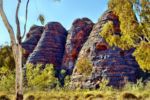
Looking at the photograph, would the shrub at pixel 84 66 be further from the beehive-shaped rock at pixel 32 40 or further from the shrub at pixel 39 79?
the beehive-shaped rock at pixel 32 40

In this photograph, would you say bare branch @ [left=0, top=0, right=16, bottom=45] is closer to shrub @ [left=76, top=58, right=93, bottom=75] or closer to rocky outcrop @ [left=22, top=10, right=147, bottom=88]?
rocky outcrop @ [left=22, top=10, right=147, bottom=88]

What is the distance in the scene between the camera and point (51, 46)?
89375 millimetres

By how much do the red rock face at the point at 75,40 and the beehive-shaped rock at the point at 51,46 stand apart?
11.0 feet

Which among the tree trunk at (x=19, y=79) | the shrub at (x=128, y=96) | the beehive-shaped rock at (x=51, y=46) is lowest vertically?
the shrub at (x=128, y=96)

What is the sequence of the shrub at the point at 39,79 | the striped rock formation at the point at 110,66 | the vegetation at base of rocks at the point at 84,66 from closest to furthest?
1. the vegetation at base of rocks at the point at 84,66
2. the striped rock formation at the point at 110,66
3. the shrub at the point at 39,79

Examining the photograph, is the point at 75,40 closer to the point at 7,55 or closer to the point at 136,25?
the point at 7,55

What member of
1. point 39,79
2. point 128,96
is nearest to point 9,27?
point 128,96

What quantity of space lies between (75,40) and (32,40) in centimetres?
1533

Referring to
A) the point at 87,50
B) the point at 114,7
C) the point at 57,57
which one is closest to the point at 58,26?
the point at 57,57

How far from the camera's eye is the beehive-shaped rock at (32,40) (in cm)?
9419

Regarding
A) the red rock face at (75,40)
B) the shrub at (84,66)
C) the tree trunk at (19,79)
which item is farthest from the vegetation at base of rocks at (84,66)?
the tree trunk at (19,79)

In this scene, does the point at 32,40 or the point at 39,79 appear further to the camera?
the point at 32,40

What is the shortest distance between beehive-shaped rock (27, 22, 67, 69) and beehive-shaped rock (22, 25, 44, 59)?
4893 mm

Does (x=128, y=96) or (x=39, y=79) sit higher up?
(x=39, y=79)
